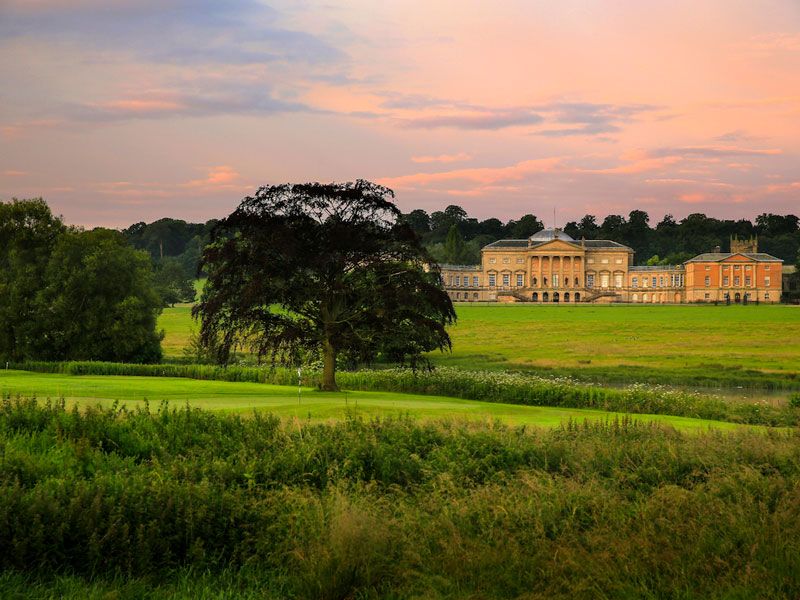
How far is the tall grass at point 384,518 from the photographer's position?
10.3 meters

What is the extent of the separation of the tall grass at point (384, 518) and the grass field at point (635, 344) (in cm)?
4197

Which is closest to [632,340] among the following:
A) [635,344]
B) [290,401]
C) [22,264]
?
[635,344]

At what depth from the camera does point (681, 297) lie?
17962 centimetres

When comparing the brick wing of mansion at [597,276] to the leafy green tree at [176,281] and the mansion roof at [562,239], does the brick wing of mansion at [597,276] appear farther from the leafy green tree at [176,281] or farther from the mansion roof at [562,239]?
the leafy green tree at [176,281]

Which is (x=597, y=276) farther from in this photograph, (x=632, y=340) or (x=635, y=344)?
(x=635, y=344)

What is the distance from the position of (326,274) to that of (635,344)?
48.1 m

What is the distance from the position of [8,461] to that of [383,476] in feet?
17.5

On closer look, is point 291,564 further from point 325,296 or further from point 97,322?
point 97,322

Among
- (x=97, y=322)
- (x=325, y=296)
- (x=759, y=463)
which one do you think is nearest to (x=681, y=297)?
(x=97, y=322)

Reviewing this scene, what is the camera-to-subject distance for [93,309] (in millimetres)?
56406

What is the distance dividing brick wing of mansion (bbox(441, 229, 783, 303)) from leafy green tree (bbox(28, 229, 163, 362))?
12079 centimetres

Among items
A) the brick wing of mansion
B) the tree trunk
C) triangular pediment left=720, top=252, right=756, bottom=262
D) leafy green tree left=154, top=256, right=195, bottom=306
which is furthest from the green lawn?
triangular pediment left=720, top=252, right=756, bottom=262

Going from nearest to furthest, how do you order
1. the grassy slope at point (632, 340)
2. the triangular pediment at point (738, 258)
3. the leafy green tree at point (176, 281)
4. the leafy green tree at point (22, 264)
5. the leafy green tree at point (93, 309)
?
the leafy green tree at point (93, 309) → the leafy green tree at point (22, 264) → the grassy slope at point (632, 340) → the leafy green tree at point (176, 281) → the triangular pediment at point (738, 258)

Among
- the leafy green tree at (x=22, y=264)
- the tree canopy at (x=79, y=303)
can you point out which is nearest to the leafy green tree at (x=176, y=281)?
the leafy green tree at (x=22, y=264)
